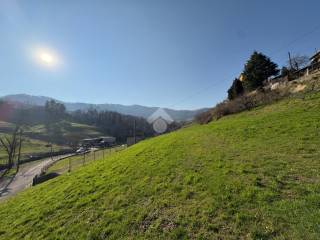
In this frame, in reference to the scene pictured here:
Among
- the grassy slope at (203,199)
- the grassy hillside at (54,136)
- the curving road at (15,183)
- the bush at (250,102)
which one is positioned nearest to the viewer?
the grassy slope at (203,199)

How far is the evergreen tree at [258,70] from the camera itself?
40.6 m

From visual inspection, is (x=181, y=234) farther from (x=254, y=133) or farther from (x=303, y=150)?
(x=254, y=133)

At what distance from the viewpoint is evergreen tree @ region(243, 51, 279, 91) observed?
40.6m

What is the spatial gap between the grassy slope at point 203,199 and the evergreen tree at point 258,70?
2877cm

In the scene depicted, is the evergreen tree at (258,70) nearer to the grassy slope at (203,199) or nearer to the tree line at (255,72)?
the tree line at (255,72)

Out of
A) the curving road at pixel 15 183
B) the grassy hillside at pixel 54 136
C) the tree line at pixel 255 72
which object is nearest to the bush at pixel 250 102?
the tree line at pixel 255 72

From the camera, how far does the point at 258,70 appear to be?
40781 millimetres

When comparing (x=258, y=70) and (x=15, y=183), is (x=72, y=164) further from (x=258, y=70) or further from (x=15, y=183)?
(x=258, y=70)

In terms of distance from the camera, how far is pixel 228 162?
10.6 m

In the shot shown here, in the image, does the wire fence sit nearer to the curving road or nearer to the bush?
the curving road

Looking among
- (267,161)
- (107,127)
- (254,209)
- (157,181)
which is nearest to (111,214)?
(157,181)

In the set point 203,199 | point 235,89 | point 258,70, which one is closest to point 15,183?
point 203,199

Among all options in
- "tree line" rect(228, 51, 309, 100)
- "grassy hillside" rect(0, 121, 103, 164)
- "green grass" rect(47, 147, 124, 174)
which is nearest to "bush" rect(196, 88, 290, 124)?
"tree line" rect(228, 51, 309, 100)

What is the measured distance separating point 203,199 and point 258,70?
3950 cm
